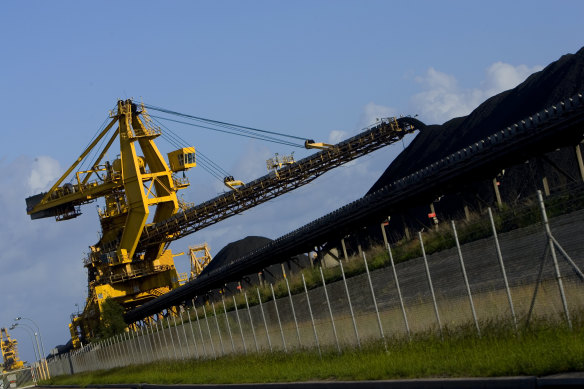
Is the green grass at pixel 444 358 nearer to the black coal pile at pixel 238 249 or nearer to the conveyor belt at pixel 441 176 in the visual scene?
the conveyor belt at pixel 441 176

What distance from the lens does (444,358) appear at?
16.6 m

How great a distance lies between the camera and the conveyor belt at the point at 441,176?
39250 millimetres

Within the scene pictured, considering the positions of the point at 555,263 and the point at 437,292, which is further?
the point at 437,292

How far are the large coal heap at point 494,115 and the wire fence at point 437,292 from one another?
27719mm

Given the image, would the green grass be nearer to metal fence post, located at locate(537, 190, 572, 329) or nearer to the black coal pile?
metal fence post, located at locate(537, 190, 572, 329)

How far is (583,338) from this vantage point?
13664mm

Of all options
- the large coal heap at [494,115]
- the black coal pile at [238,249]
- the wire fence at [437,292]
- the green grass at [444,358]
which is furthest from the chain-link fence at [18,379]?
the green grass at [444,358]

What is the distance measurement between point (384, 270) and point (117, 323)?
5069 cm

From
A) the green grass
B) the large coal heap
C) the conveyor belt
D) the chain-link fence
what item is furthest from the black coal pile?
the green grass

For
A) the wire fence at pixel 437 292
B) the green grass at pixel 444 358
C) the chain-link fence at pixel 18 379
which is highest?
the wire fence at pixel 437 292

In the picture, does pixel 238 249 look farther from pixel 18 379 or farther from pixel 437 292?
pixel 437 292

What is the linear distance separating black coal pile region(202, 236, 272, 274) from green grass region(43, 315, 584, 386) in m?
63.7

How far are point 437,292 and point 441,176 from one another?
24.2 meters

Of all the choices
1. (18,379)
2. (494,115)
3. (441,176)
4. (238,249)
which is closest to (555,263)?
(441,176)
